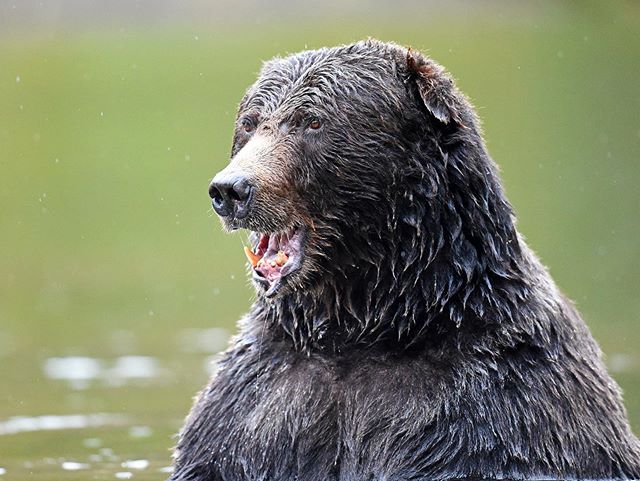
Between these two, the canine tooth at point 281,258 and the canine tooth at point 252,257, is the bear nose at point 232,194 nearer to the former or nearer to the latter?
the canine tooth at point 252,257

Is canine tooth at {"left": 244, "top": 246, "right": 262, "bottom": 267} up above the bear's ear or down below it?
below

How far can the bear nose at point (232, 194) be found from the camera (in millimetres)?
6734

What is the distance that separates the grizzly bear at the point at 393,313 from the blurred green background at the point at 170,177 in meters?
1.38

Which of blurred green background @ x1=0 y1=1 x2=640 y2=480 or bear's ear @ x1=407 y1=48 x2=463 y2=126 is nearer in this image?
bear's ear @ x1=407 y1=48 x2=463 y2=126

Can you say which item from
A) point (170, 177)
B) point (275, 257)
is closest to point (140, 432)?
point (275, 257)

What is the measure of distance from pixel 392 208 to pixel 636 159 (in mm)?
18629

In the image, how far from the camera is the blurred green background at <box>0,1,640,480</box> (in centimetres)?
1143

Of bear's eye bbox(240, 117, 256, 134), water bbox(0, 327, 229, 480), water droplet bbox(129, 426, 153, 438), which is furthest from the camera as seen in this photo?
water droplet bbox(129, 426, 153, 438)

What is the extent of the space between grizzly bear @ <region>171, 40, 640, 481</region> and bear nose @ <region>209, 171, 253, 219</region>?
18 millimetres

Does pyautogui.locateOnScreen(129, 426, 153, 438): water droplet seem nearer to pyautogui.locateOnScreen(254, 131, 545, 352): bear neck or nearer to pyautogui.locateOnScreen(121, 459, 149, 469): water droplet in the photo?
pyautogui.locateOnScreen(121, 459, 149, 469): water droplet

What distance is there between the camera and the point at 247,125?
7.40 metres

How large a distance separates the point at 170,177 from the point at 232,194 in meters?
18.3

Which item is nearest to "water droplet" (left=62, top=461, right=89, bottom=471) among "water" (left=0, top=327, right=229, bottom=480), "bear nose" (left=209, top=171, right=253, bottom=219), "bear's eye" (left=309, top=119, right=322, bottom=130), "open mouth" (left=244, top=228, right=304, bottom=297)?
"water" (left=0, top=327, right=229, bottom=480)

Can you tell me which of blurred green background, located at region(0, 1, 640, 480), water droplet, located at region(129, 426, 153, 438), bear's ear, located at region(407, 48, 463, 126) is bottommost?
bear's ear, located at region(407, 48, 463, 126)
